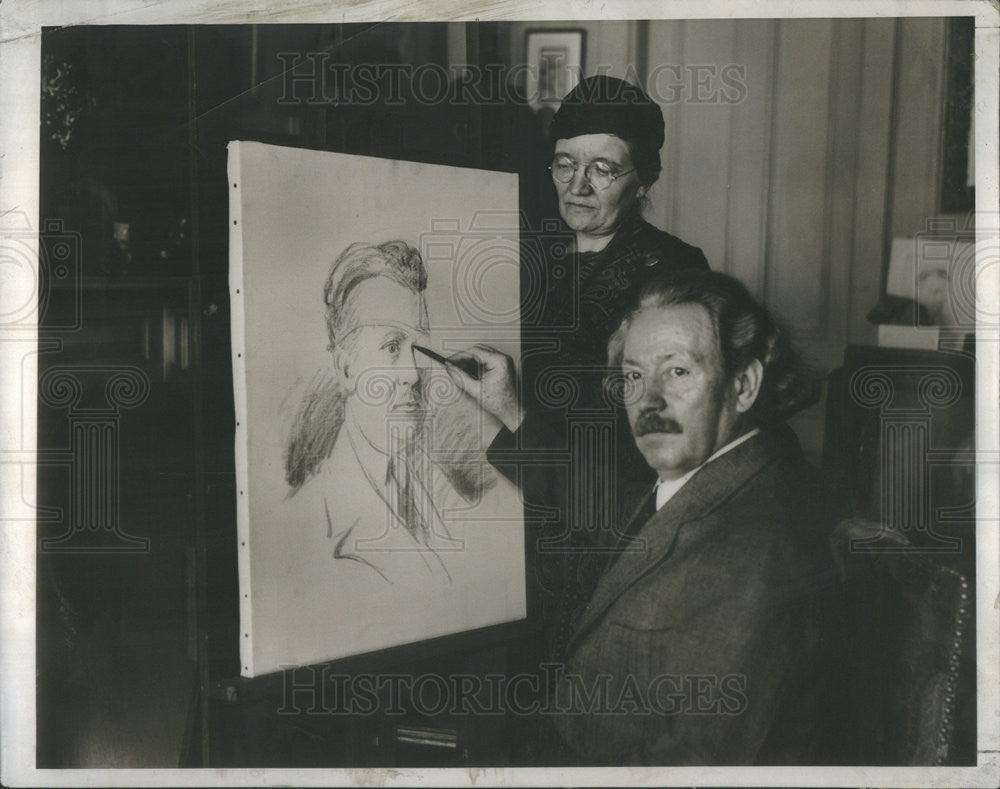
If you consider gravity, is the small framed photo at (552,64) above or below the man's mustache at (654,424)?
above

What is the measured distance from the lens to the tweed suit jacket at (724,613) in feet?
6.31

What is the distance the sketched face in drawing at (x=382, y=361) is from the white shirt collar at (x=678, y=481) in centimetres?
60

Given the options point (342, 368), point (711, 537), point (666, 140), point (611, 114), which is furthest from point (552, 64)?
point (711, 537)

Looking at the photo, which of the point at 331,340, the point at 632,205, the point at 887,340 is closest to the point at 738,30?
the point at 632,205

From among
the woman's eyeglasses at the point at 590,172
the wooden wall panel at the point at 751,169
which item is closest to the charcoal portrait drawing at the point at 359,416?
the woman's eyeglasses at the point at 590,172

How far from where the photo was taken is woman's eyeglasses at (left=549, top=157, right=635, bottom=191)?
1.93m

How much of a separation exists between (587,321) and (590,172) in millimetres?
355

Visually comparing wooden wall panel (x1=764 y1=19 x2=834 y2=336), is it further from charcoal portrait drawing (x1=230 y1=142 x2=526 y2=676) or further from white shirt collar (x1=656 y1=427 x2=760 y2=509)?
charcoal portrait drawing (x1=230 y1=142 x2=526 y2=676)

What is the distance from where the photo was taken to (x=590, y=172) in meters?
1.93

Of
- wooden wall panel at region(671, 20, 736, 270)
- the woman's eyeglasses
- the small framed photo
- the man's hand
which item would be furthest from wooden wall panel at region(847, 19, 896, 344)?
the man's hand

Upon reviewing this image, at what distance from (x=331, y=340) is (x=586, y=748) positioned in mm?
1162

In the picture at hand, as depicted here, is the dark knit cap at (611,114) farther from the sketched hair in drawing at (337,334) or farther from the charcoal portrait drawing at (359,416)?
the sketched hair in drawing at (337,334)

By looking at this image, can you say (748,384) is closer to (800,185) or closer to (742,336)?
(742,336)

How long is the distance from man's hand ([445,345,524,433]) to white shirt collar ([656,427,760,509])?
14.8 inches
